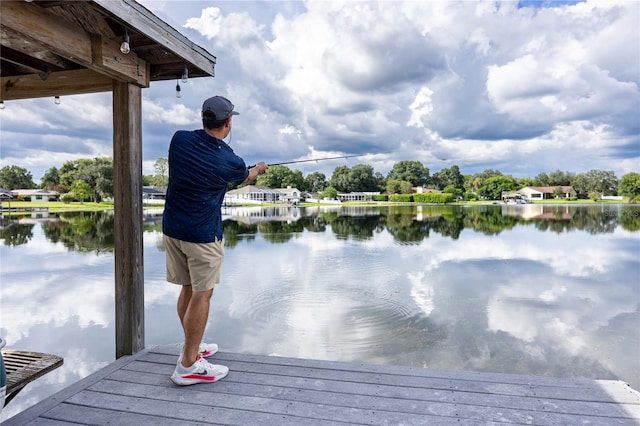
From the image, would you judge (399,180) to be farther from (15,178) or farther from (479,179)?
(15,178)

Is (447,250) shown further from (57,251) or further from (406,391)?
(57,251)

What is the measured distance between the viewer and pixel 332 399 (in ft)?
7.09

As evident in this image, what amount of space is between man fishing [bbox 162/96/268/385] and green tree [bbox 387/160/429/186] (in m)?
87.1

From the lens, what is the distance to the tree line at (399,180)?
176 ft

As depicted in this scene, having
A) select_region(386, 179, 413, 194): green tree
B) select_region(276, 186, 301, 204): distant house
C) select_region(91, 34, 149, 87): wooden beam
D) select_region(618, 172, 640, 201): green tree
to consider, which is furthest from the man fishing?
select_region(618, 172, 640, 201): green tree

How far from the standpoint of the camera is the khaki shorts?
7.64 feet

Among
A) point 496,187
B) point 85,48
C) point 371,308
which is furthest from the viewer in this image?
point 496,187

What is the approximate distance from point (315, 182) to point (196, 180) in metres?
84.4

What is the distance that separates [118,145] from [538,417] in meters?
2.97

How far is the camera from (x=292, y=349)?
4.68 m

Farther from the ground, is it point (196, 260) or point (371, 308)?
point (196, 260)

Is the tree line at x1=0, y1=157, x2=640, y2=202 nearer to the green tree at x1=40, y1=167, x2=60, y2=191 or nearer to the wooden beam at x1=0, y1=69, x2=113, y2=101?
the green tree at x1=40, y1=167, x2=60, y2=191

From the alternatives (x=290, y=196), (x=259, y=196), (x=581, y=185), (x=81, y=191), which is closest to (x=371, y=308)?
(x=81, y=191)

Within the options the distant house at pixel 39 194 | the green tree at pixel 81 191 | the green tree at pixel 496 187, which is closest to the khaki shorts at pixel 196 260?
the green tree at pixel 81 191
